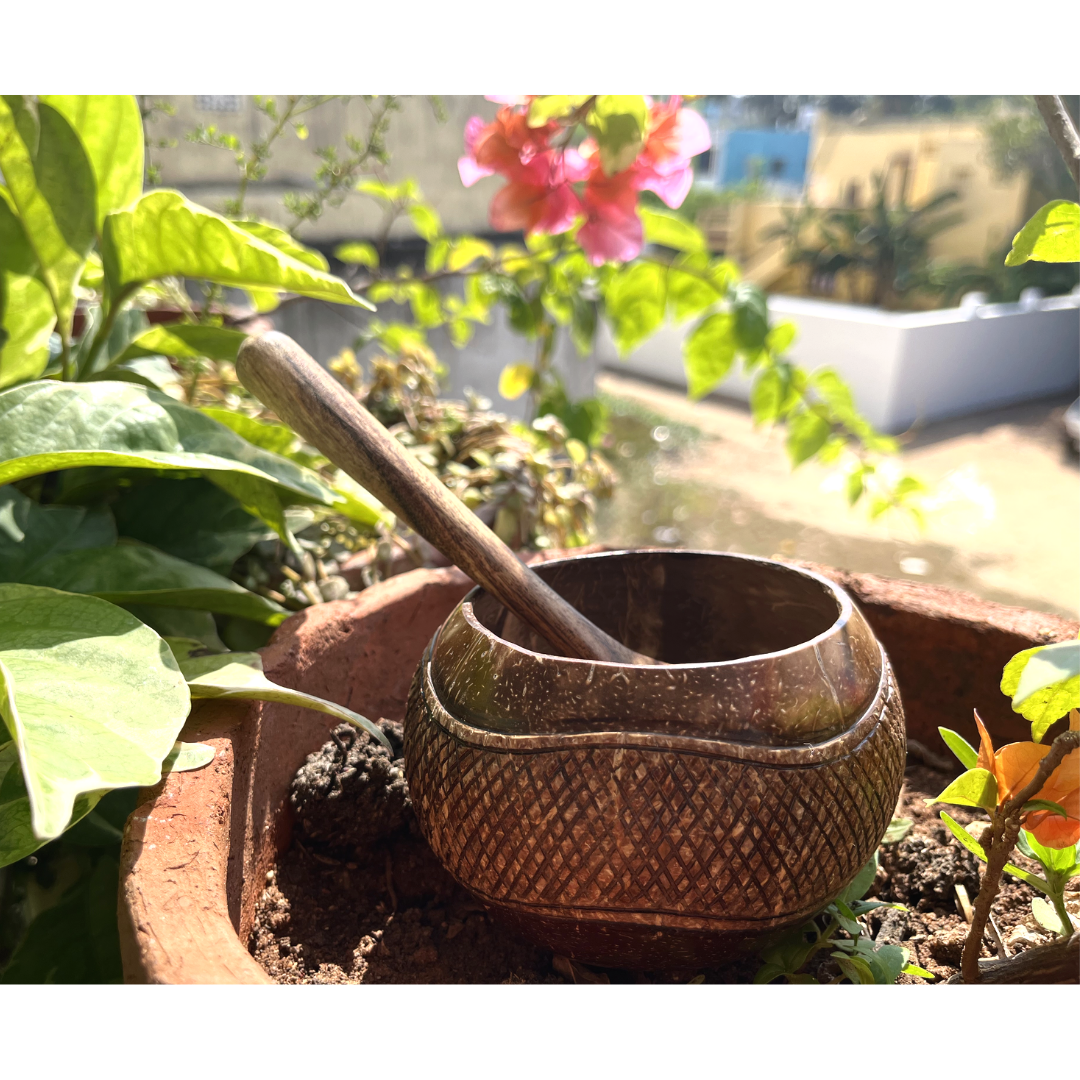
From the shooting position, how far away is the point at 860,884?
0.55 meters

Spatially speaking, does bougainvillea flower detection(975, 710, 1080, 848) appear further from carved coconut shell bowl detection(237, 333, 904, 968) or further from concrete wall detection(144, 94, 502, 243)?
concrete wall detection(144, 94, 502, 243)

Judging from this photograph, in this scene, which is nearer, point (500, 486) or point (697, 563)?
point (697, 563)

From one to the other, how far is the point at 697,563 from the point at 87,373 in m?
0.52

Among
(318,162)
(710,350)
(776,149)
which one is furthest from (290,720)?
(776,149)

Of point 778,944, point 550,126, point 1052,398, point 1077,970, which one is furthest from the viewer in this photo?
point 1052,398

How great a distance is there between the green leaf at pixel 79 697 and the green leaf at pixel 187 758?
6 centimetres

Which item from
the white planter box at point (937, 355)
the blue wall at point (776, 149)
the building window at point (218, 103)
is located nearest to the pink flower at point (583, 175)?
the building window at point (218, 103)

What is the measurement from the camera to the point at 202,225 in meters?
0.64

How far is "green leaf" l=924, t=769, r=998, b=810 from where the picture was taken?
17.5 inches

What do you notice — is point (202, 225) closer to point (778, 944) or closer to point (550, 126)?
point (550, 126)

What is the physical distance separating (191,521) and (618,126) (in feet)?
1.56

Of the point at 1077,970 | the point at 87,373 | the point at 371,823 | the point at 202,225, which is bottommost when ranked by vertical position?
the point at 371,823

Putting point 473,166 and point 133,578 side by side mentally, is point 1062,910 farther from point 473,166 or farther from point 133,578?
point 473,166

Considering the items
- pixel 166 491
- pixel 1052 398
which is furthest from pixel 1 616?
pixel 1052 398
